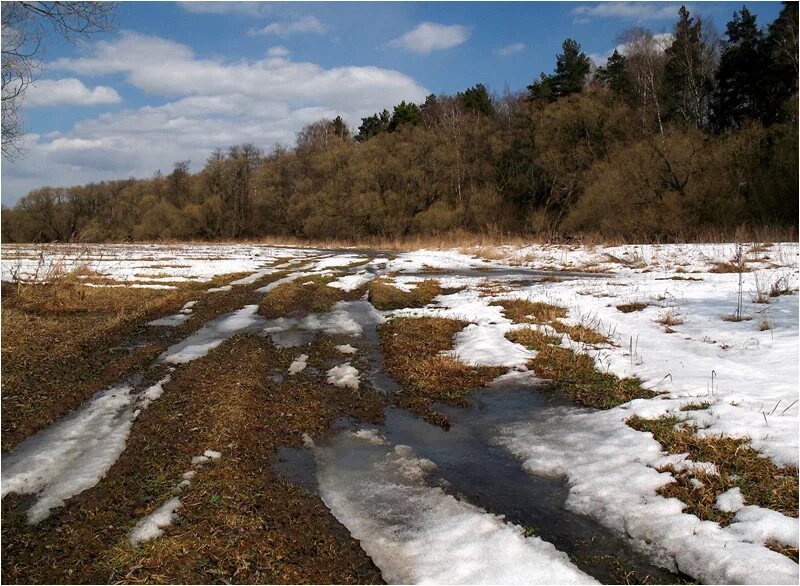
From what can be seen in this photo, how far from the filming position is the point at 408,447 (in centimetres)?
441

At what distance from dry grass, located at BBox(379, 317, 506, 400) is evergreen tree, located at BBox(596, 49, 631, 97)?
40.3m

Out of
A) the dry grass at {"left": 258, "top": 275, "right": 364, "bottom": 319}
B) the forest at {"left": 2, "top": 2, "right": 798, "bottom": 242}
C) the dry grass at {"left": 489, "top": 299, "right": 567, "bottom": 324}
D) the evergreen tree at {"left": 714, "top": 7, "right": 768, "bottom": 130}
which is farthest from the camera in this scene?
the evergreen tree at {"left": 714, "top": 7, "right": 768, "bottom": 130}

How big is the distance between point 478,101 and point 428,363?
177ft

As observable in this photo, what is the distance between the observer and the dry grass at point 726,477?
3.19 metres

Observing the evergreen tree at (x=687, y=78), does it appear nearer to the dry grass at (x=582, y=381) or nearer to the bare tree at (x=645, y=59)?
the bare tree at (x=645, y=59)

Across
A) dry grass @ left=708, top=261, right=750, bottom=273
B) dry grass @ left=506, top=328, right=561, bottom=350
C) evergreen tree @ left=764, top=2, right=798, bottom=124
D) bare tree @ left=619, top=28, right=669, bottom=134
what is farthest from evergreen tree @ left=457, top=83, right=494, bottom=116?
dry grass @ left=506, top=328, right=561, bottom=350

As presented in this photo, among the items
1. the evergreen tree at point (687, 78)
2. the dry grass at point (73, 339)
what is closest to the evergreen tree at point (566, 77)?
the evergreen tree at point (687, 78)

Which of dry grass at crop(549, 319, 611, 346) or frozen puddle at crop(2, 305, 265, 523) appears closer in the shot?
frozen puddle at crop(2, 305, 265, 523)

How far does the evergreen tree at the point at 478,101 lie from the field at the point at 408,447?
49584 mm

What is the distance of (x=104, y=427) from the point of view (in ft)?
14.8

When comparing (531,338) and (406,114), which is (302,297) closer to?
(531,338)

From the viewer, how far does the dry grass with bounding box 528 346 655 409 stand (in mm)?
5291

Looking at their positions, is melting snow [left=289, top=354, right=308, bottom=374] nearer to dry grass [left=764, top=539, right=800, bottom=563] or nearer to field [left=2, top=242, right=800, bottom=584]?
field [left=2, top=242, right=800, bottom=584]

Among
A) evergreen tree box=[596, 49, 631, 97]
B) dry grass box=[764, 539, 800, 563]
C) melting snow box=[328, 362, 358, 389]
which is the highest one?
evergreen tree box=[596, 49, 631, 97]
